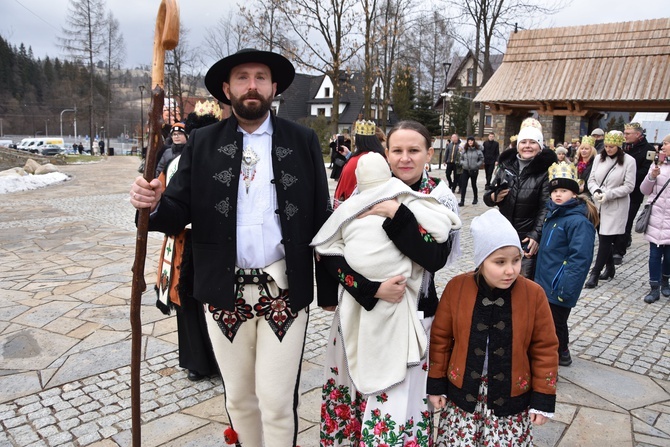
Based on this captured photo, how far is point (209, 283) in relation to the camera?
2.31 metres

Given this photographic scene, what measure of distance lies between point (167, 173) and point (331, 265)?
1.72 meters

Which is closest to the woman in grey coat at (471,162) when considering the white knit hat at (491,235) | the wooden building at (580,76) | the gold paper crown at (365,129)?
the wooden building at (580,76)

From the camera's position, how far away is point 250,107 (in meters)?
2.30

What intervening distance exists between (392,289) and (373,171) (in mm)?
521

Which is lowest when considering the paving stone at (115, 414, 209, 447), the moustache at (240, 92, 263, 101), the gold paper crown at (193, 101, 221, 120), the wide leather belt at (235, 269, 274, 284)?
the paving stone at (115, 414, 209, 447)

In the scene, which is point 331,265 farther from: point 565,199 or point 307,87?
point 307,87

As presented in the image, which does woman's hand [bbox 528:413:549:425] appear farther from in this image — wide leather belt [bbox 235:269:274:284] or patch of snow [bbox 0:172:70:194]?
patch of snow [bbox 0:172:70:194]

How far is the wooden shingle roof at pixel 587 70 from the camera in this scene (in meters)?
14.8

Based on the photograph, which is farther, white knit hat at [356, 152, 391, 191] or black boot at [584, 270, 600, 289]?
black boot at [584, 270, 600, 289]

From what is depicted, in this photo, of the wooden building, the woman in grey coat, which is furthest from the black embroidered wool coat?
the wooden building

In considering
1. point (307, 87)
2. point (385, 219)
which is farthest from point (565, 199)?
point (307, 87)

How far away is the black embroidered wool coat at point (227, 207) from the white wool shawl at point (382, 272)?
0.18 metres

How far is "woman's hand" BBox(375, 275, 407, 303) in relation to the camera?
Result: 6.98 feet

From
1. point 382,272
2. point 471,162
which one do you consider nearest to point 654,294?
point 382,272
